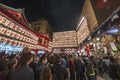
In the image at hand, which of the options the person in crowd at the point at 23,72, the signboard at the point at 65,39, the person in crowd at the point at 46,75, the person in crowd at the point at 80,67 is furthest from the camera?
the signboard at the point at 65,39

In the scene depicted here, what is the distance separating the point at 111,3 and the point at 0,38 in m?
25.6

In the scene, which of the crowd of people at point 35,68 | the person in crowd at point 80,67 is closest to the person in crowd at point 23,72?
the crowd of people at point 35,68

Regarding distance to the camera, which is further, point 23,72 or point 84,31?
point 84,31

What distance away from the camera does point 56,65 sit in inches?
143

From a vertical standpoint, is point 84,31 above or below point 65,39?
below

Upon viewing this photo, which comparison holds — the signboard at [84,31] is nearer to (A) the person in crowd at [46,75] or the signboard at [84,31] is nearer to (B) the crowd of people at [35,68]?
(B) the crowd of people at [35,68]

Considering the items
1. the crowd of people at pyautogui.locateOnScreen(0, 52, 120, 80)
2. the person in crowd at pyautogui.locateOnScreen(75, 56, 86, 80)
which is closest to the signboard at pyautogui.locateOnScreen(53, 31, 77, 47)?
the person in crowd at pyautogui.locateOnScreen(75, 56, 86, 80)

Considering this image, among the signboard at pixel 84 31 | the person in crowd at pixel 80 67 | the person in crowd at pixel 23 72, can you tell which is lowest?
the person in crowd at pixel 80 67

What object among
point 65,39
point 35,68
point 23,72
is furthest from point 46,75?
point 65,39

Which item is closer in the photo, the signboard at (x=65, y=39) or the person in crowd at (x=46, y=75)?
the person in crowd at (x=46, y=75)

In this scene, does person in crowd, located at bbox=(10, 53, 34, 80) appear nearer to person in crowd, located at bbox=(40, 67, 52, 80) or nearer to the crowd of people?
the crowd of people

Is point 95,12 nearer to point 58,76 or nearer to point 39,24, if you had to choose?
point 58,76

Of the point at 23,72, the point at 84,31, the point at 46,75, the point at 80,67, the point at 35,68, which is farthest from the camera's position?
the point at 84,31

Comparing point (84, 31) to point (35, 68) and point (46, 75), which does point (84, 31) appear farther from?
point (46, 75)
